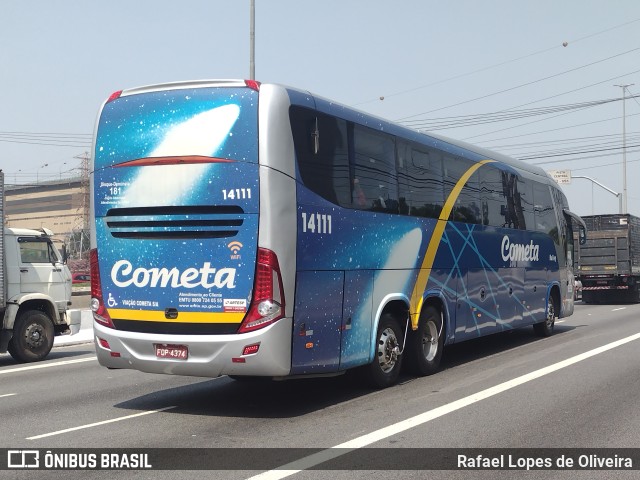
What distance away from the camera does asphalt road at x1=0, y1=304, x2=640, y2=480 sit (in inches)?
278

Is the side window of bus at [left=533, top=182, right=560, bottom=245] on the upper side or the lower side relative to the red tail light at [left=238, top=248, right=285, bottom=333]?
upper

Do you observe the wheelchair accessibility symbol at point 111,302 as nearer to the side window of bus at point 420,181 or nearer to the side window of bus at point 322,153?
the side window of bus at point 322,153

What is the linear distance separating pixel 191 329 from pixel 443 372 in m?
4.90

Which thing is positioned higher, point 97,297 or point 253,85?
point 253,85

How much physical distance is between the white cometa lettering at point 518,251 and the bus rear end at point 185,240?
7.18 meters

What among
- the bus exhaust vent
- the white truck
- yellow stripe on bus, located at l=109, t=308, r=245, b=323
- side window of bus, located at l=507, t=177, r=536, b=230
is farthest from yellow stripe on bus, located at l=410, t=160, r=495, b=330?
the white truck

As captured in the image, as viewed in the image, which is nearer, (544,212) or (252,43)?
(544,212)

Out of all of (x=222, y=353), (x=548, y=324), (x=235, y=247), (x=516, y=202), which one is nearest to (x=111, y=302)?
(x=222, y=353)

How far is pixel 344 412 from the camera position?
8.71 meters

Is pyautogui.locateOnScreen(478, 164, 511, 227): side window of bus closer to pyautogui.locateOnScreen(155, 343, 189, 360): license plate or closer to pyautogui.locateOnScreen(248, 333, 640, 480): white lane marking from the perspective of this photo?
pyautogui.locateOnScreen(248, 333, 640, 480): white lane marking

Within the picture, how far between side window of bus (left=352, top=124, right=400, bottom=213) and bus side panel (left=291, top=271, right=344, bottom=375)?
1.18 metres

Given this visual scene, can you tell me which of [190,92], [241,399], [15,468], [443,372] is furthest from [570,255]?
[15,468]

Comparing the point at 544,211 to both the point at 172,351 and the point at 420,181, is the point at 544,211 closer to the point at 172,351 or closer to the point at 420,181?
the point at 420,181

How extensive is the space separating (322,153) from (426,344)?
12.7 ft
